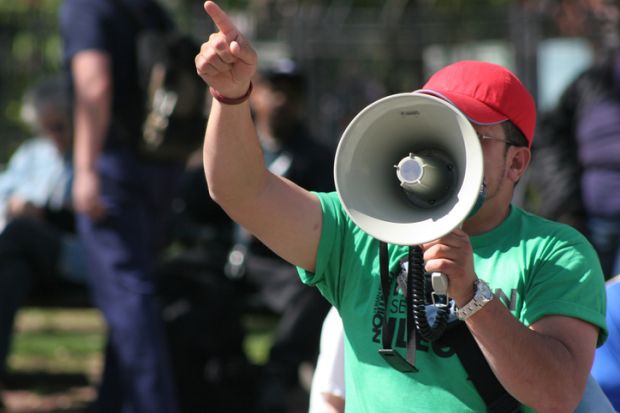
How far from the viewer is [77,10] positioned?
4.57 m

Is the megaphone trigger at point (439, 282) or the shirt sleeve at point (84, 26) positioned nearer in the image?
the megaphone trigger at point (439, 282)

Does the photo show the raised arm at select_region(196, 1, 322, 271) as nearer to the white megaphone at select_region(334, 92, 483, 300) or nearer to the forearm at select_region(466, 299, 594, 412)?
the white megaphone at select_region(334, 92, 483, 300)

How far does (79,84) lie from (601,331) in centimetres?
277

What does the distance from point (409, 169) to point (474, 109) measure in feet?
0.80

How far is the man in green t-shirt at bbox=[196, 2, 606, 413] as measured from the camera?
217 cm

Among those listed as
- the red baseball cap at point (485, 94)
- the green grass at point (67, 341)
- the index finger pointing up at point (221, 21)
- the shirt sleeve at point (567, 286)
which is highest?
the index finger pointing up at point (221, 21)

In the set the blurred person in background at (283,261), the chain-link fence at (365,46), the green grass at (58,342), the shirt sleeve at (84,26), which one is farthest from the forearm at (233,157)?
the chain-link fence at (365,46)

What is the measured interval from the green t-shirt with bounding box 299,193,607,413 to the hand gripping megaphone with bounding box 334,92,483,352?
0.63 feet

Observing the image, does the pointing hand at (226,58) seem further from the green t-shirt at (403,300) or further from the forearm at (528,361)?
the forearm at (528,361)

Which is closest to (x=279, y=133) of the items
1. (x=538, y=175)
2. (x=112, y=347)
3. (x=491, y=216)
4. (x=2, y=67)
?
(x=538, y=175)

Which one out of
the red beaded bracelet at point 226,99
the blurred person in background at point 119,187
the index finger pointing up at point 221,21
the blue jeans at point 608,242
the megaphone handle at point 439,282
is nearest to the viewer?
the megaphone handle at point 439,282

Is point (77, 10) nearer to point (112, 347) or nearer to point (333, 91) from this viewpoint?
point (112, 347)

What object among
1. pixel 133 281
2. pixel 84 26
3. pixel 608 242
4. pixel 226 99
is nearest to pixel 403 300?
pixel 226 99

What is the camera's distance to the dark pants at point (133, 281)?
4.54 meters
